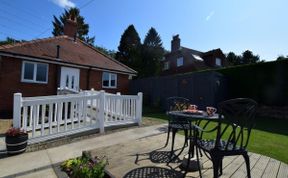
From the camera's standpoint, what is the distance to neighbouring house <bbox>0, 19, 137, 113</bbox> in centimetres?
1003

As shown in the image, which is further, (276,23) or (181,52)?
(181,52)

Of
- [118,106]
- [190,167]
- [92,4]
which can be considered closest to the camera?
[190,167]

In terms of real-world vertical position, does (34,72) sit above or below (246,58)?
below

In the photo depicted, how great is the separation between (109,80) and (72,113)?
31.0ft

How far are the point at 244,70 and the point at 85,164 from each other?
11.6 m

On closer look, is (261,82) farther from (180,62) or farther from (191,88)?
(180,62)

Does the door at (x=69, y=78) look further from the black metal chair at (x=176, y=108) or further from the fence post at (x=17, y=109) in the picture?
the black metal chair at (x=176, y=108)

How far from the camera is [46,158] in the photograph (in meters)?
3.94

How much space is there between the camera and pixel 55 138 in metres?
5.04

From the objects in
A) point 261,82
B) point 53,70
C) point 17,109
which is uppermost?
point 53,70

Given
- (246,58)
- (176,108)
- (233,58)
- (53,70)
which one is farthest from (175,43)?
(176,108)

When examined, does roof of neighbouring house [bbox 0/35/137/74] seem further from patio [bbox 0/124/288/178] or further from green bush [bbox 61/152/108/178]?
green bush [bbox 61/152/108/178]

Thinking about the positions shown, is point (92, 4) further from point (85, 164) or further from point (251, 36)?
point (85, 164)

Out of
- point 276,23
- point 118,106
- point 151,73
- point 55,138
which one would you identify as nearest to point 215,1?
point 276,23
